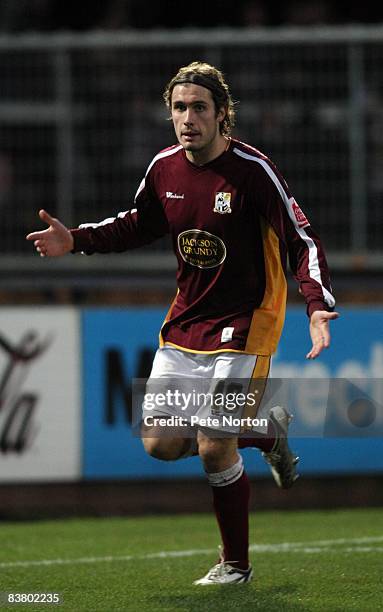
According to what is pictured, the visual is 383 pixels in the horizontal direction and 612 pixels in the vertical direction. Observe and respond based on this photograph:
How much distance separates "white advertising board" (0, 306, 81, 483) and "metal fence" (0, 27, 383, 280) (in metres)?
0.80

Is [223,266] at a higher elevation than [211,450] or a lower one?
higher

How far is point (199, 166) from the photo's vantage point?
20.1ft

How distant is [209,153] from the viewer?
20.0 ft

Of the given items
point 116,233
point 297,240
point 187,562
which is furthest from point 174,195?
point 187,562

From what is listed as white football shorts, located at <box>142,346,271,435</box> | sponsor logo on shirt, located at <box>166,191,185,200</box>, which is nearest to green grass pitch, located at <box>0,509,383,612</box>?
white football shorts, located at <box>142,346,271,435</box>

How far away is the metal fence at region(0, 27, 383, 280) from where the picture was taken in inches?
384

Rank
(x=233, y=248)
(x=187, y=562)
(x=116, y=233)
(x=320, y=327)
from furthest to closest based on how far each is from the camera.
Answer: (x=187, y=562)
(x=116, y=233)
(x=233, y=248)
(x=320, y=327)

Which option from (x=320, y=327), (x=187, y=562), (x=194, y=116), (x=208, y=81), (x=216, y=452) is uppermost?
(x=208, y=81)

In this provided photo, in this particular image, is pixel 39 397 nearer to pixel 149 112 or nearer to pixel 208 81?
pixel 149 112

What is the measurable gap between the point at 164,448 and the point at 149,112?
433cm

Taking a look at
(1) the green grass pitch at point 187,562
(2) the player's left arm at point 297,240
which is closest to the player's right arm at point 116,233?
(2) the player's left arm at point 297,240

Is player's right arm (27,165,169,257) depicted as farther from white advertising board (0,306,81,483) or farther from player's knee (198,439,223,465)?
white advertising board (0,306,81,483)

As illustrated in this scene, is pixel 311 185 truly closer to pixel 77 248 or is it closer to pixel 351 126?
pixel 351 126

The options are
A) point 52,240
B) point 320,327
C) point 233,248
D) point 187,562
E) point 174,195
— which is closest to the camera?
point 320,327
